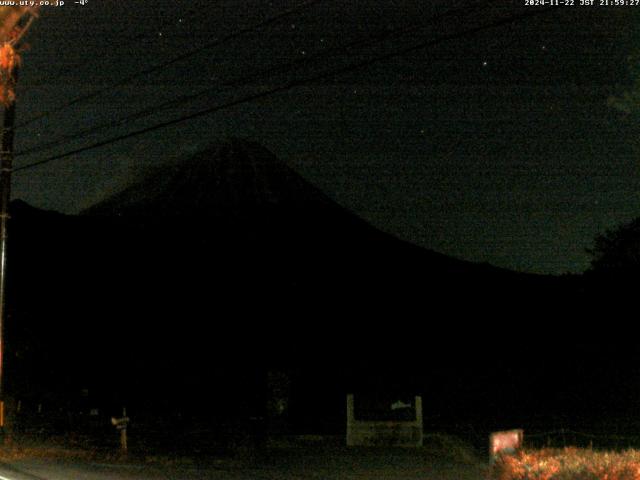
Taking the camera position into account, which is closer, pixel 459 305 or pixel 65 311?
pixel 65 311

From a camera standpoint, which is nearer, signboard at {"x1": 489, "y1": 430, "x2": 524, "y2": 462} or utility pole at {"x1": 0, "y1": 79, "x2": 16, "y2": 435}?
signboard at {"x1": 489, "y1": 430, "x2": 524, "y2": 462}

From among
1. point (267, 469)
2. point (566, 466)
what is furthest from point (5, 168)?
point (566, 466)

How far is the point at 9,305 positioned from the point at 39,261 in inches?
770

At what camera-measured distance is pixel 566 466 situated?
11.2 m

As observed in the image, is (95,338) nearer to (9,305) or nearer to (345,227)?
(9,305)

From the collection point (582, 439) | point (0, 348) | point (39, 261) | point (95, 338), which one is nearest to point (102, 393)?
point (95, 338)

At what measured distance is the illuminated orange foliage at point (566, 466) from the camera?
10688mm

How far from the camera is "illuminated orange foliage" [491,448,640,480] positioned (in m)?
10.7

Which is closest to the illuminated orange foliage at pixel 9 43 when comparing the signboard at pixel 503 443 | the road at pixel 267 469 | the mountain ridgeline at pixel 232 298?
the road at pixel 267 469

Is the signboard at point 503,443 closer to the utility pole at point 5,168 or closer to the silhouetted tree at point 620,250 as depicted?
the utility pole at point 5,168

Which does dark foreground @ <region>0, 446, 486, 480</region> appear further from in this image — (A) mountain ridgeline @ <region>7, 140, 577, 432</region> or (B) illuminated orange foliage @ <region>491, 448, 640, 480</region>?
(A) mountain ridgeline @ <region>7, 140, 577, 432</region>

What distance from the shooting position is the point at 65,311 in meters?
78.7

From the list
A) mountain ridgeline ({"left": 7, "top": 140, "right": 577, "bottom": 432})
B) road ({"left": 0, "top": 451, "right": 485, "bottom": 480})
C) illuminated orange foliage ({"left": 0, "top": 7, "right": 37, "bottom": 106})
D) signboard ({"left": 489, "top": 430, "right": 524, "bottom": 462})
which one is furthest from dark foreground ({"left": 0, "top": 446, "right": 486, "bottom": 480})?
mountain ridgeline ({"left": 7, "top": 140, "right": 577, "bottom": 432})

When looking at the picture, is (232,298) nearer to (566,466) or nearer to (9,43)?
(9,43)
